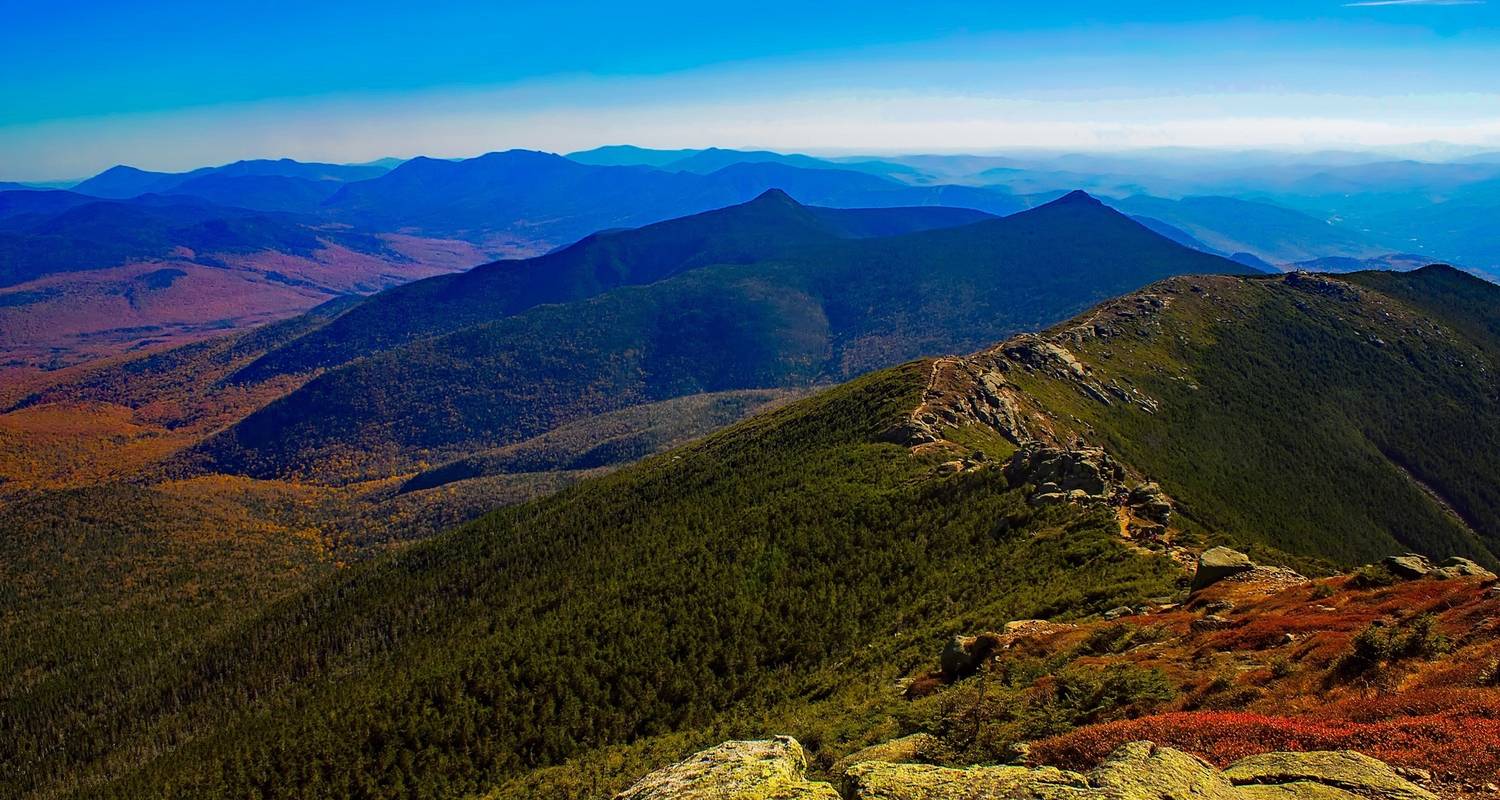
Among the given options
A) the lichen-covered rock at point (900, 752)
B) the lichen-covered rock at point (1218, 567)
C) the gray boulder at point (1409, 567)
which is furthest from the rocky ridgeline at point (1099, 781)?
the lichen-covered rock at point (1218, 567)

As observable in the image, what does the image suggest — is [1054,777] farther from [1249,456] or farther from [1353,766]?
[1249,456]

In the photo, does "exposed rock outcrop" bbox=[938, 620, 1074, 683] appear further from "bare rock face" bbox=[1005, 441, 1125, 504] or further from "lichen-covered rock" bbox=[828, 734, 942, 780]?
"bare rock face" bbox=[1005, 441, 1125, 504]

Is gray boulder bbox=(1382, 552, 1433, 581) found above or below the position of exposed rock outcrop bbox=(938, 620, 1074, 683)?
above

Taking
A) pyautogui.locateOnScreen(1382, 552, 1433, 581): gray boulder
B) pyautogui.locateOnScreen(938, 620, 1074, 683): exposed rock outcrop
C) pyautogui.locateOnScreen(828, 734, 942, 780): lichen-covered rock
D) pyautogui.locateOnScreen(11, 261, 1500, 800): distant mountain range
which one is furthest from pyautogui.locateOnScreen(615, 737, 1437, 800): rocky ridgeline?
pyautogui.locateOnScreen(1382, 552, 1433, 581): gray boulder

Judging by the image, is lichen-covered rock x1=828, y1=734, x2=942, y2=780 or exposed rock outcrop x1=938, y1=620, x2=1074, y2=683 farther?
exposed rock outcrop x1=938, y1=620, x2=1074, y2=683

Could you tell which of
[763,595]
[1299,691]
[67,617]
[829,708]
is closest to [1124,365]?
[763,595]

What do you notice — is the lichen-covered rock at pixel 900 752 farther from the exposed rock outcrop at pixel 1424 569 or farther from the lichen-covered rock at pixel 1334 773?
the exposed rock outcrop at pixel 1424 569
